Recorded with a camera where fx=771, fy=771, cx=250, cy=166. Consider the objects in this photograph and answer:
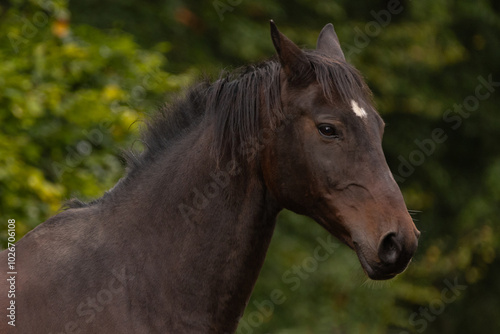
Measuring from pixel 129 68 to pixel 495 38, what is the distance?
8159mm

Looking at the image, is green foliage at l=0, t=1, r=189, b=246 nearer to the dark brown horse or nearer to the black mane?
the black mane

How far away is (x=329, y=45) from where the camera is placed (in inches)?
142

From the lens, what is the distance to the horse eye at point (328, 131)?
9.79ft

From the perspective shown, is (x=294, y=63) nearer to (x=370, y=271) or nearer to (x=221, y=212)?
(x=221, y=212)

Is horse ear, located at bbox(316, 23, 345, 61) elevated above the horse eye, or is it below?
below

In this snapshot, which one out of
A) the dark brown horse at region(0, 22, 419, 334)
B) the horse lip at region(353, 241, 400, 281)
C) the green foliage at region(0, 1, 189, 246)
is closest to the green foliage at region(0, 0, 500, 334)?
the green foliage at region(0, 1, 189, 246)

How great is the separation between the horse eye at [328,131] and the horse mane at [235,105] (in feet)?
0.40

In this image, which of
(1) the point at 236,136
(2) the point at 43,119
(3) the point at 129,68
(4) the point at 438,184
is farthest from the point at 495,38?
(1) the point at 236,136

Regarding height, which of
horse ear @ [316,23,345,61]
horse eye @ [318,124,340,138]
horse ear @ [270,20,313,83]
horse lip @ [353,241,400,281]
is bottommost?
horse lip @ [353,241,400,281]

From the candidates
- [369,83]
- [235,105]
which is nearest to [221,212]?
[235,105]

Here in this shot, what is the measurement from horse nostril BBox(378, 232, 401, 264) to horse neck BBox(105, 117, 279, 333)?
1.71ft

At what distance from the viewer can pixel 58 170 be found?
5.87m

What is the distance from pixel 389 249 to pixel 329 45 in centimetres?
119

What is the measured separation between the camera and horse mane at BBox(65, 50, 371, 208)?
3.09 m
